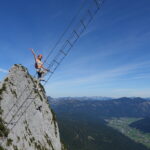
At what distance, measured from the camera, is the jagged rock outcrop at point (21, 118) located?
42.7 meters

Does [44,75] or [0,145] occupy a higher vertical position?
[44,75]

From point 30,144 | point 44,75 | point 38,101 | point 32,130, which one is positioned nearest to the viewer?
point 44,75

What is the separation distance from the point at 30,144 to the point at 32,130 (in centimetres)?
584

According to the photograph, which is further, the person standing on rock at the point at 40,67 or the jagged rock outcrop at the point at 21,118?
the jagged rock outcrop at the point at 21,118

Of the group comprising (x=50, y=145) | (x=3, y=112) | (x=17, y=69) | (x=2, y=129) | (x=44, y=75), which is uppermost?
(x=17, y=69)

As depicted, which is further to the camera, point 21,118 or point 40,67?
point 21,118

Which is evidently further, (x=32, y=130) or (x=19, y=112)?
(x=32, y=130)

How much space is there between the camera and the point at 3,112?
1759 inches

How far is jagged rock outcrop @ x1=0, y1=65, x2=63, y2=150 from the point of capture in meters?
42.7

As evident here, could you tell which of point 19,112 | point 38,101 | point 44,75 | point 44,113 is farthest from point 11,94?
point 44,75

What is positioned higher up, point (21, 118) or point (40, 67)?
point (40, 67)

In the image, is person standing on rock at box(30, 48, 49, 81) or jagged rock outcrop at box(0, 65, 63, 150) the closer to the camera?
person standing on rock at box(30, 48, 49, 81)

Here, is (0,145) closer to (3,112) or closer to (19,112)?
(3,112)

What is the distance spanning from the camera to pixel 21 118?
2047 inches
